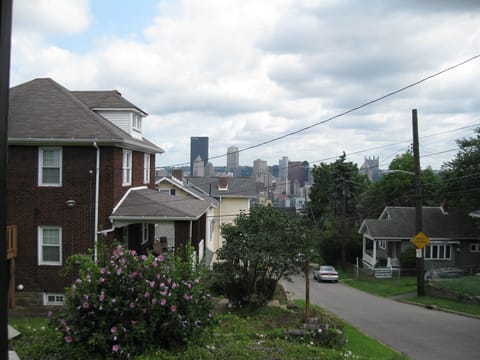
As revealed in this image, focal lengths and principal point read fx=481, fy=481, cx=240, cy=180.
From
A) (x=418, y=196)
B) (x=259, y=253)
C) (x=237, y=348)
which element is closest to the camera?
(x=237, y=348)

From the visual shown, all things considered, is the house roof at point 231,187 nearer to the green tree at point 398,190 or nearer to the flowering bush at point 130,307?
the green tree at point 398,190

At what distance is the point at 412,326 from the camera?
16734 mm

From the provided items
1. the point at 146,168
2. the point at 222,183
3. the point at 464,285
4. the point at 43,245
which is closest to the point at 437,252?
Answer: the point at 464,285

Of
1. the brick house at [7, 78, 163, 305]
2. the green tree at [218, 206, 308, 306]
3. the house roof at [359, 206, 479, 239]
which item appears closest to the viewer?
the green tree at [218, 206, 308, 306]

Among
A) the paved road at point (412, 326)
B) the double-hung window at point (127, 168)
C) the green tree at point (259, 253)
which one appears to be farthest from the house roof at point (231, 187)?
the green tree at point (259, 253)

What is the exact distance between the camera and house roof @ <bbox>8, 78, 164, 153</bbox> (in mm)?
17328

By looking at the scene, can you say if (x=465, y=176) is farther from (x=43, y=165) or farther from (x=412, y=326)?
(x=43, y=165)

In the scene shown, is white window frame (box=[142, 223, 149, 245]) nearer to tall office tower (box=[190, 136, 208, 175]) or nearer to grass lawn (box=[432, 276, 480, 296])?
tall office tower (box=[190, 136, 208, 175])

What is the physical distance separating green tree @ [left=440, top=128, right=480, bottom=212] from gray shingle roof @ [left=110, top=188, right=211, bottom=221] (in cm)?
2206

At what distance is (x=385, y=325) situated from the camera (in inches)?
670

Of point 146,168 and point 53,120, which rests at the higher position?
point 53,120

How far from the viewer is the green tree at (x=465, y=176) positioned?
34125mm

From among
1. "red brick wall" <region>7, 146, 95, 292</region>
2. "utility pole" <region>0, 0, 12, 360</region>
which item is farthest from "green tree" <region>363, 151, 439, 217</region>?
"utility pole" <region>0, 0, 12, 360</region>

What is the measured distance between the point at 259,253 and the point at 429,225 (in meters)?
30.3
